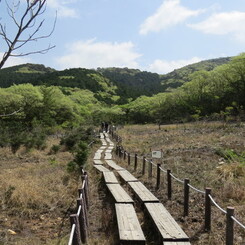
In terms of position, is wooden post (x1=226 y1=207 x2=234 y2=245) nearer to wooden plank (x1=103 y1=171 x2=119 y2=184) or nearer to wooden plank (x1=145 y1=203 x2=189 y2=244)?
wooden plank (x1=145 y1=203 x2=189 y2=244)

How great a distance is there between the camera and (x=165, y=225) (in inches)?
221

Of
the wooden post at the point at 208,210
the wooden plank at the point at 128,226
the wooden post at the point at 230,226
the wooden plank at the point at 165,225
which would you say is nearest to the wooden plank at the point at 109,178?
the wooden plank at the point at 128,226

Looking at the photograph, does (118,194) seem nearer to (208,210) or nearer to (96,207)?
(96,207)

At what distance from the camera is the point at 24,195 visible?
→ 328 inches

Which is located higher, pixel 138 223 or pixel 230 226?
pixel 230 226

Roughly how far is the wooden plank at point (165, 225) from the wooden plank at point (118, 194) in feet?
2.36

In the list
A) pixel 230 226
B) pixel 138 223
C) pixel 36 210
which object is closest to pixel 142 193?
pixel 138 223

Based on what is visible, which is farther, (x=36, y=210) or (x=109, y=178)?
(x=109, y=178)

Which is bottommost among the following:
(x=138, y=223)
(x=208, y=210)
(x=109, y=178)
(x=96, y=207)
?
(x=96, y=207)

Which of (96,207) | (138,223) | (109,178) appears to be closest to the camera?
(138,223)

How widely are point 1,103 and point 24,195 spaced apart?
37124 millimetres

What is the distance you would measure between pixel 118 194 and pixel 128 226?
264 cm

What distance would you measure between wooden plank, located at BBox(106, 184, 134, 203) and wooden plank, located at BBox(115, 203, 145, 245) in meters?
0.37

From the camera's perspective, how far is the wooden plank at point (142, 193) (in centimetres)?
748
